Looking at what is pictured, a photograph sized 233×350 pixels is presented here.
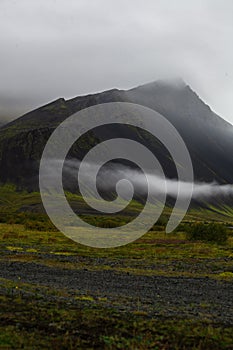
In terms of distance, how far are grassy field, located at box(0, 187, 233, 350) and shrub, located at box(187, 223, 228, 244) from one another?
3425cm

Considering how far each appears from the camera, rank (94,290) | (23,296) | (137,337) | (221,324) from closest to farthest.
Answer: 1. (137,337)
2. (221,324)
3. (23,296)
4. (94,290)

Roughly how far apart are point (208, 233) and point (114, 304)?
62470 millimetres

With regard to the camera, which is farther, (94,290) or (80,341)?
(94,290)

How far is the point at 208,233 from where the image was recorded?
83.6 metres

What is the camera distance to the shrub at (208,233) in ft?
269

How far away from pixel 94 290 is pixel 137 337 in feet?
40.2

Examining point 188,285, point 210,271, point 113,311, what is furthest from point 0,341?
point 210,271

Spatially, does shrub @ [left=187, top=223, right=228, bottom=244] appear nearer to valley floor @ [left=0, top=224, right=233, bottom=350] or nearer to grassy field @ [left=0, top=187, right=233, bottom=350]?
grassy field @ [left=0, top=187, right=233, bottom=350]

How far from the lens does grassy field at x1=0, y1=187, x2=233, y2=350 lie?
1666cm

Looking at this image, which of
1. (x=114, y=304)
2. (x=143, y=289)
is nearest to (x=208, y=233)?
(x=143, y=289)

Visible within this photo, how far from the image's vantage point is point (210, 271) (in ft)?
139

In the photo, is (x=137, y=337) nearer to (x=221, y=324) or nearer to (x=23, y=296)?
(x=221, y=324)

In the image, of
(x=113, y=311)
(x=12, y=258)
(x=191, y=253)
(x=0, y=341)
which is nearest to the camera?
(x=0, y=341)

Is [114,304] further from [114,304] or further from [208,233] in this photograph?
[208,233]
